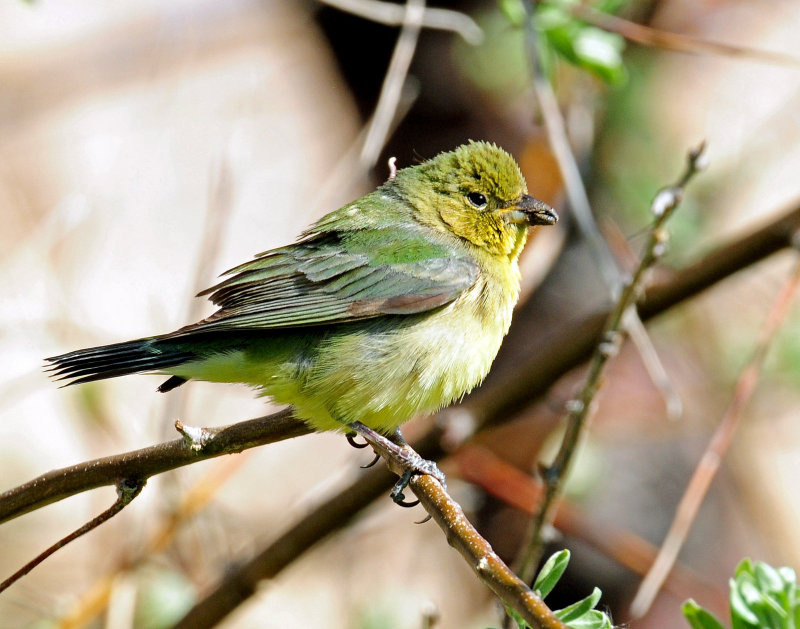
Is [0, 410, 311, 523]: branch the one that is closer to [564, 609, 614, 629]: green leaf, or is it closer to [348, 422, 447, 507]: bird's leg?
[348, 422, 447, 507]: bird's leg

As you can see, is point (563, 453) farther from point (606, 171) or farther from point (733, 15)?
point (733, 15)

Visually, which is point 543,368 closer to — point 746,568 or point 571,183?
point 571,183

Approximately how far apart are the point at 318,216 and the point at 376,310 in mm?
2638

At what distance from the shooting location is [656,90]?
691 cm

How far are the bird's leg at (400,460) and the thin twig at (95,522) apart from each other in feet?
2.64

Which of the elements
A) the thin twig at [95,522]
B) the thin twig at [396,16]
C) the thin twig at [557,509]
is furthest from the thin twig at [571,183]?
the thin twig at [95,522]

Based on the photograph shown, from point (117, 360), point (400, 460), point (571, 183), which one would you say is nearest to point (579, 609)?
point (400, 460)

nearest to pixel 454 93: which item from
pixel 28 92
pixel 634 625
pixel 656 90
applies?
pixel 656 90

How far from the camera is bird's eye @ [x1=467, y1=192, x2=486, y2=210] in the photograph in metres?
3.91

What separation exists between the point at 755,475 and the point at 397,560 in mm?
2657

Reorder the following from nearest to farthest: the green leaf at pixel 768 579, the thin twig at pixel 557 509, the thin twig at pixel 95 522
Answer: the green leaf at pixel 768 579 → the thin twig at pixel 95 522 → the thin twig at pixel 557 509

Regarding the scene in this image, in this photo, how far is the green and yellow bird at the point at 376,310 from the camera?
3.26 m

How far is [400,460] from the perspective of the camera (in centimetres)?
303

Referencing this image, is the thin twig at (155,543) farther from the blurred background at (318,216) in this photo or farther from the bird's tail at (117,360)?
the bird's tail at (117,360)
